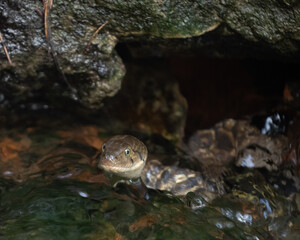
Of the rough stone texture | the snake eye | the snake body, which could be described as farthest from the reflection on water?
the rough stone texture

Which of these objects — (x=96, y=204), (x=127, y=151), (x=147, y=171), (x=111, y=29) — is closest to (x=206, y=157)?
(x=147, y=171)

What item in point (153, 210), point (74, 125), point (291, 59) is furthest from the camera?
point (74, 125)

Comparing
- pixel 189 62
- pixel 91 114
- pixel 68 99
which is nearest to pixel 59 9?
pixel 68 99

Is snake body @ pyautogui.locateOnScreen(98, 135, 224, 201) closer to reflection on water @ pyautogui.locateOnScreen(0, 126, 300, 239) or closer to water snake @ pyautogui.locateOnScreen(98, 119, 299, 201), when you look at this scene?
water snake @ pyautogui.locateOnScreen(98, 119, 299, 201)

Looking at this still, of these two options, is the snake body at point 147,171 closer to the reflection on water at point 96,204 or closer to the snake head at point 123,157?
the snake head at point 123,157

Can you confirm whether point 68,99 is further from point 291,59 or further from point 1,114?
point 291,59

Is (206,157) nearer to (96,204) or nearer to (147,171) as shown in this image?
(147,171)

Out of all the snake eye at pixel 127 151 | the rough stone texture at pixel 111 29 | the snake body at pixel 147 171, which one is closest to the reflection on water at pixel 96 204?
the snake body at pixel 147 171
